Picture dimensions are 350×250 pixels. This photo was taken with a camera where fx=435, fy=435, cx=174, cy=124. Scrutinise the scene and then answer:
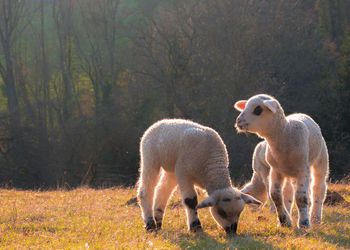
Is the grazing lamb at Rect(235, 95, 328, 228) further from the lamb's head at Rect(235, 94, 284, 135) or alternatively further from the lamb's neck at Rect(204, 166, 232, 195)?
the lamb's neck at Rect(204, 166, 232, 195)

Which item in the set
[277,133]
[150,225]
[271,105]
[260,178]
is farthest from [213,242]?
[260,178]

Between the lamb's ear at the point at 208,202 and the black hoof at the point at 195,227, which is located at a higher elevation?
the lamb's ear at the point at 208,202

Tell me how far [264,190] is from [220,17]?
17749mm

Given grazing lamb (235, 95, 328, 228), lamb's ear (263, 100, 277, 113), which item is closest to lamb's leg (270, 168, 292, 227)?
grazing lamb (235, 95, 328, 228)

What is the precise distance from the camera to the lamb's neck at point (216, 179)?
20.4 feet

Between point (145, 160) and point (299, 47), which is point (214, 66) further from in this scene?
point (145, 160)

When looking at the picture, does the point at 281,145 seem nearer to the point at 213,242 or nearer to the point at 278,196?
the point at 278,196

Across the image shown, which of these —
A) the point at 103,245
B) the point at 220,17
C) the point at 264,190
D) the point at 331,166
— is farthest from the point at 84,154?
the point at 103,245

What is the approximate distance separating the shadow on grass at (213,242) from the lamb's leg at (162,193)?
0.89 m

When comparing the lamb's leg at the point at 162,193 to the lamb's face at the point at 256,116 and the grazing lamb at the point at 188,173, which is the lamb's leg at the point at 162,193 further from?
the lamb's face at the point at 256,116

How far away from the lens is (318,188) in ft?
23.8

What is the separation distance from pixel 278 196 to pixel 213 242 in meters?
1.47

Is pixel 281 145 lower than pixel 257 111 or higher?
lower

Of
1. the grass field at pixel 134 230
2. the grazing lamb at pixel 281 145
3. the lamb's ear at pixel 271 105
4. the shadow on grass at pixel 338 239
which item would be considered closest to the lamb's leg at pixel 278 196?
the grazing lamb at pixel 281 145
